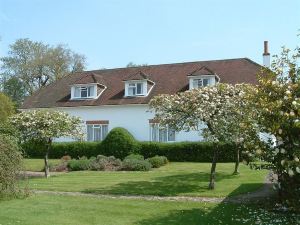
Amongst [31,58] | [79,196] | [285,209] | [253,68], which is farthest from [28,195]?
[31,58]

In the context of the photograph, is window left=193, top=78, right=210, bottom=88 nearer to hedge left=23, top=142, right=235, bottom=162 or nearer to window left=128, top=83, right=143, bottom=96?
window left=128, top=83, right=143, bottom=96

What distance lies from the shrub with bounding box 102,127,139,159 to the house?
2240mm

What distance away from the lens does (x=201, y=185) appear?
17734mm

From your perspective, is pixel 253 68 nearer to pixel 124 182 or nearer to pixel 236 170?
pixel 236 170

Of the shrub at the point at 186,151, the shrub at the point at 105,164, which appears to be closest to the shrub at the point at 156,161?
the shrub at the point at 105,164

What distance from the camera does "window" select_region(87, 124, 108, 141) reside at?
35.0 metres

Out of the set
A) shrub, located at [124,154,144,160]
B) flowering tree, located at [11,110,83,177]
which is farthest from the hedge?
flowering tree, located at [11,110,83,177]

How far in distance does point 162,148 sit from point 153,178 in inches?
377

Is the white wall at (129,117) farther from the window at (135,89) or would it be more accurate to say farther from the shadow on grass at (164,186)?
the shadow on grass at (164,186)

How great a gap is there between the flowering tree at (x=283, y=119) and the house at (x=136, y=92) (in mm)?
20485

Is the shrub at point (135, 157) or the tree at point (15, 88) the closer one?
the shrub at point (135, 157)

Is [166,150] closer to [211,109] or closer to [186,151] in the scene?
[186,151]

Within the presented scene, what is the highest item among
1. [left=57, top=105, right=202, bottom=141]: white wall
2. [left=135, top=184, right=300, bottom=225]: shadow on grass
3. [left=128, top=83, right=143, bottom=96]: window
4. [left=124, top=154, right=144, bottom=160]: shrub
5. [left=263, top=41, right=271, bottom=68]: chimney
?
[left=263, top=41, right=271, bottom=68]: chimney

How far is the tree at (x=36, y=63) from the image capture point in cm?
6419
